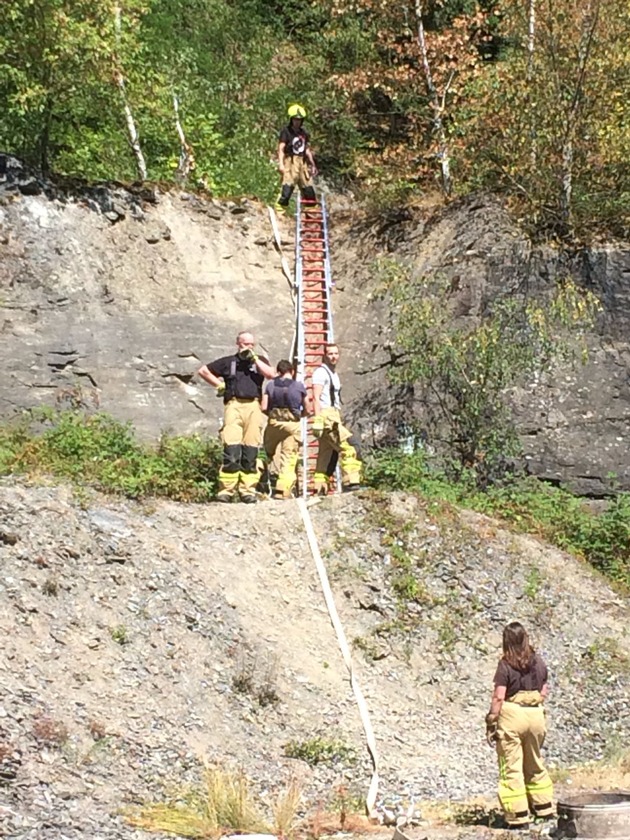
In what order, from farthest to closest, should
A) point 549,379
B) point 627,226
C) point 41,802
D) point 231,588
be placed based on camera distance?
point 627,226, point 549,379, point 231,588, point 41,802

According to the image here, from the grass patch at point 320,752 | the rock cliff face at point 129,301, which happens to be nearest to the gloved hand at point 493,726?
the grass patch at point 320,752

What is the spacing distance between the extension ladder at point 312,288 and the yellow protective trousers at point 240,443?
2297mm

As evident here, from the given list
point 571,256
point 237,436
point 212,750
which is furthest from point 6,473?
point 571,256

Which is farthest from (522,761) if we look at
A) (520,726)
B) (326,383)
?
(326,383)

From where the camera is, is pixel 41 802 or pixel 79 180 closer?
pixel 41 802

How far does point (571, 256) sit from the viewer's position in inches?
676

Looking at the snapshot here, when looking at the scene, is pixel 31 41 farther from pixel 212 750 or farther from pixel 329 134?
pixel 212 750

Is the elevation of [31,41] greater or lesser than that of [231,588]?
greater

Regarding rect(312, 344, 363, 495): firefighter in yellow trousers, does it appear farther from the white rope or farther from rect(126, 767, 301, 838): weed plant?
rect(126, 767, 301, 838): weed plant

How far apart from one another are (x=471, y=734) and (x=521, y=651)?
8.83 feet

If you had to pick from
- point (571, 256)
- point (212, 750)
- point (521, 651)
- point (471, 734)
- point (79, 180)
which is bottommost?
point (471, 734)

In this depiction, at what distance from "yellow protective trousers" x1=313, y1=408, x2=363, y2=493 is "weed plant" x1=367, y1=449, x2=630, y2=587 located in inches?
34.9

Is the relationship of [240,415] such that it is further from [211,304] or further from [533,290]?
[533,290]

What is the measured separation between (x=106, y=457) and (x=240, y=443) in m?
2.18
